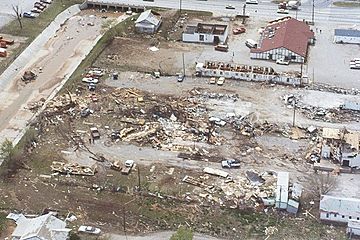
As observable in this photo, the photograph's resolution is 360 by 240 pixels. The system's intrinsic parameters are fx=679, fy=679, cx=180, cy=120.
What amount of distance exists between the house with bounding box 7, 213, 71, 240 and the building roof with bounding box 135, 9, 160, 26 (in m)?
21.8

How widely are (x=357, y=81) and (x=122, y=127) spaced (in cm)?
1523

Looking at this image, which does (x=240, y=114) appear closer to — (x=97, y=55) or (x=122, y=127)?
(x=122, y=127)

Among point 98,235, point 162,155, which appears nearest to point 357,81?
point 162,155

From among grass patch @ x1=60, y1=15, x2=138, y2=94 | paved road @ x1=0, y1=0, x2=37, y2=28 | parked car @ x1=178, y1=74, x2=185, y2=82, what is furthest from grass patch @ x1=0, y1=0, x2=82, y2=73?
parked car @ x1=178, y1=74, x2=185, y2=82

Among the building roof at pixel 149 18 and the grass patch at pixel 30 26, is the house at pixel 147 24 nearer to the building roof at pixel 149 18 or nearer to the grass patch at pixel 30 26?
the building roof at pixel 149 18

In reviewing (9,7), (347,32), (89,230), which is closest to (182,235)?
(89,230)

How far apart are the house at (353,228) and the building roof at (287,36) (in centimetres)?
1679

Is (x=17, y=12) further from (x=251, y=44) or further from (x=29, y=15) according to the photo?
(x=251, y=44)

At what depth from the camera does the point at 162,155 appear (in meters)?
35.2

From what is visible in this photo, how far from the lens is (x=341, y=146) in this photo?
114 ft

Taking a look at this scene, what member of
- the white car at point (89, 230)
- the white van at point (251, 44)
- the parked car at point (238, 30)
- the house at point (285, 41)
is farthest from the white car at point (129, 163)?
the parked car at point (238, 30)

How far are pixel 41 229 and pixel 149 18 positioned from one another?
23.4 meters

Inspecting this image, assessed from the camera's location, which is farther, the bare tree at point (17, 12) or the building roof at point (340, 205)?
the bare tree at point (17, 12)

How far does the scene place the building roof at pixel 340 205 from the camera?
30409 millimetres
